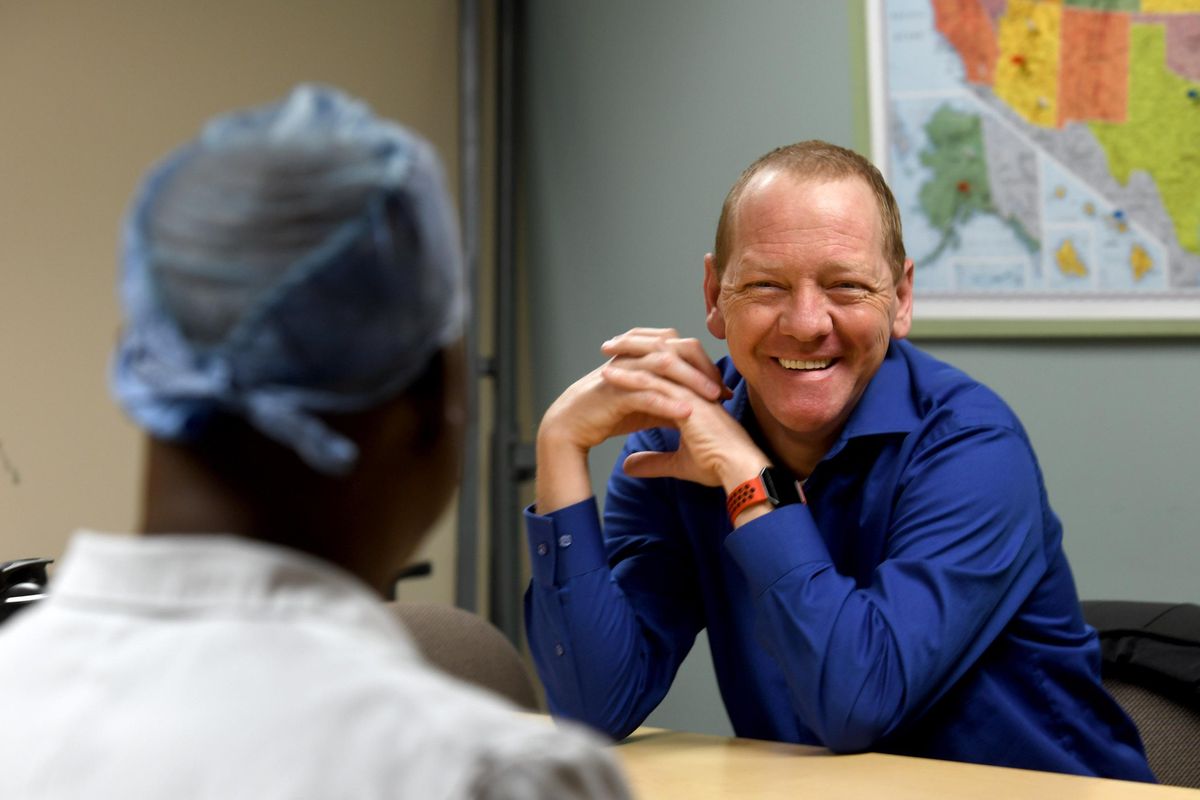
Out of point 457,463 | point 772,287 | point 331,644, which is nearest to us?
point 331,644

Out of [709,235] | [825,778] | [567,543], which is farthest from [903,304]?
[709,235]

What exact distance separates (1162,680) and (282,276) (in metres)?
1.89

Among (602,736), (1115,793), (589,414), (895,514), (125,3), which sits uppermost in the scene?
(125,3)

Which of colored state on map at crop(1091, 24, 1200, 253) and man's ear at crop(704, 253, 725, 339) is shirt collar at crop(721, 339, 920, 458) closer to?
man's ear at crop(704, 253, 725, 339)

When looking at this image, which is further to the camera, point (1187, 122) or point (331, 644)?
point (1187, 122)

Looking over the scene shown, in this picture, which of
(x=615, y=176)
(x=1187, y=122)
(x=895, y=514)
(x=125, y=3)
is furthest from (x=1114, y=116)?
(x=125, y=3)

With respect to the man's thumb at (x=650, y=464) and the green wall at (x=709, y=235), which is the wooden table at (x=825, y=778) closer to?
the man's thumb at (x=650, y=464)

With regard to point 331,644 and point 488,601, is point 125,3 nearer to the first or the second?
point 488,601

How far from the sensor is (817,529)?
5.31 ft

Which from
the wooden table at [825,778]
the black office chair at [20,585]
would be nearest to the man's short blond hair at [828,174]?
the wooden table at [825,778]

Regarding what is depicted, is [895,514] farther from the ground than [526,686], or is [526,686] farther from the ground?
[895,514]

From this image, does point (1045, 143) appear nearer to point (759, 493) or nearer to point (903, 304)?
point (903, 304)

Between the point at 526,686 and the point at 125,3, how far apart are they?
1.60 meters

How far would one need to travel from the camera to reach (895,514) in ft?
5.44
